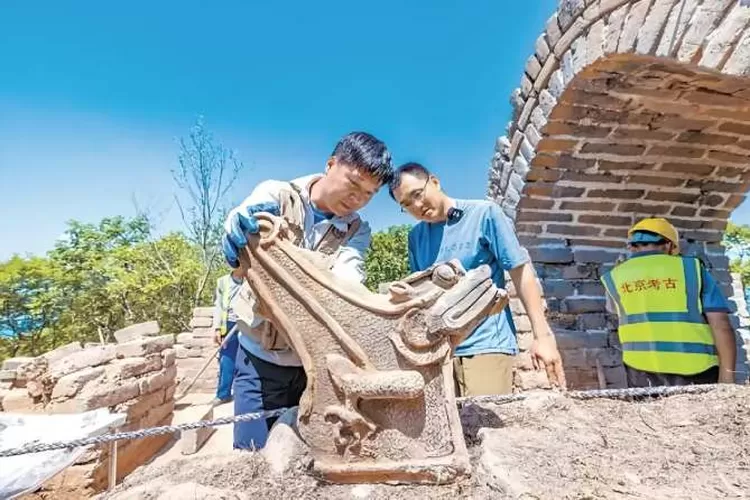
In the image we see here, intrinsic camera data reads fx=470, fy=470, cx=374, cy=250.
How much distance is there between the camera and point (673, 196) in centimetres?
331

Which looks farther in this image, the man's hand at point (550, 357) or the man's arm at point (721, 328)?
the man's arm at point (721, 328)

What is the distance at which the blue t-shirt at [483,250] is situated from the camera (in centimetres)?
207

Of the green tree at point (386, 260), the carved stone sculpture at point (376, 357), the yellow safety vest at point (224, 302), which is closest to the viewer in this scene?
the carved stone sculpture at point (376, 357)

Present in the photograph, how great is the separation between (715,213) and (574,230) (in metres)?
1.01

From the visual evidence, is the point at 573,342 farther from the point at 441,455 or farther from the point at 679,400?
the point at 441,455

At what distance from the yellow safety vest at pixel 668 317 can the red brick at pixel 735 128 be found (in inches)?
37.7

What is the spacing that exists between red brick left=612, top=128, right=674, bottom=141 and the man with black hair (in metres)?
1.98

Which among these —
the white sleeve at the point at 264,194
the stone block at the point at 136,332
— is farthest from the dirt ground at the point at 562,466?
the stone block at the point at 136,332

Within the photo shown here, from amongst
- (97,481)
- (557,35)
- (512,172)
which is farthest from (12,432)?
(557,35)

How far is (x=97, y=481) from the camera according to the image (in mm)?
3332

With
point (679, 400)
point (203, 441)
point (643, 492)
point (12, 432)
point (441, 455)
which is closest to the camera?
point (643, 492)

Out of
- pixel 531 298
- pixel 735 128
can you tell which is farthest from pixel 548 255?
pixel 531 298

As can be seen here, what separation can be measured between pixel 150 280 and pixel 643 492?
11.7 metres

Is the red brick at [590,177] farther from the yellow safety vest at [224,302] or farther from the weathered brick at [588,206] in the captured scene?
the yellow safety vest at [224,302]
